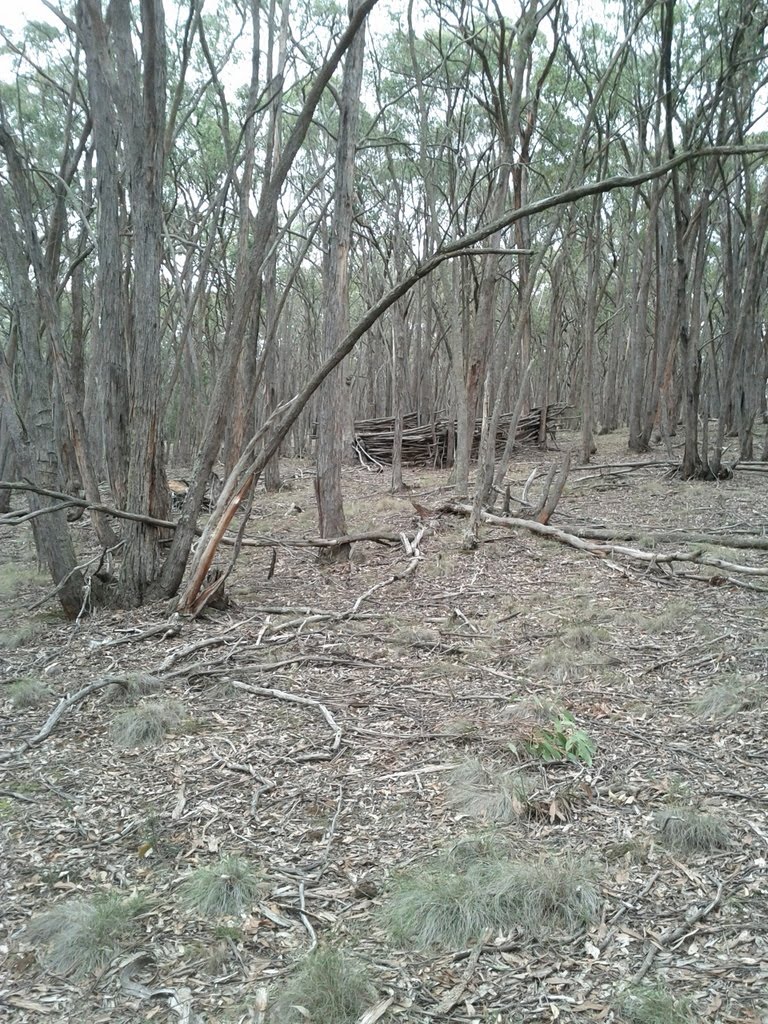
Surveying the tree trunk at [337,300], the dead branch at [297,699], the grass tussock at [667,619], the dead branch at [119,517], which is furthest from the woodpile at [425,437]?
the dead branch at [297,699]

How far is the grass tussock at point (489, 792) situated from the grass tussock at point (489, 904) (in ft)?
1.50

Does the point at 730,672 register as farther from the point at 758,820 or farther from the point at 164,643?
the point at 164,643

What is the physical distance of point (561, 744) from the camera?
3.72 meters

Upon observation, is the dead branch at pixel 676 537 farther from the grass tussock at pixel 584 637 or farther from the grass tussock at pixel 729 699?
the grass tussock at pixel 729 699

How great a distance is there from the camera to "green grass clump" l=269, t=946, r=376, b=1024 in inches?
85.4

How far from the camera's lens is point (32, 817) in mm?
3348

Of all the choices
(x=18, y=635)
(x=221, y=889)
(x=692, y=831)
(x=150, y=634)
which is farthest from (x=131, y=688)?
(x=692, y=831)

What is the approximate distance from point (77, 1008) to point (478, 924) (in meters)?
1.28

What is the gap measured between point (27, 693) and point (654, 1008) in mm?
3869

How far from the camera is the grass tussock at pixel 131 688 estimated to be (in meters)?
4.55

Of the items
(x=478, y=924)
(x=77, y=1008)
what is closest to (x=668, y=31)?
(x=478, y=924)

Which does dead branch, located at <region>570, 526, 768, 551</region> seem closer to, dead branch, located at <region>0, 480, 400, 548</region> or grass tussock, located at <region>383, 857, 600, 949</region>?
dead branch, located at <region>0, 480, 400, 548</region>

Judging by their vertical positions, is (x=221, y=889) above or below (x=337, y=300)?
below

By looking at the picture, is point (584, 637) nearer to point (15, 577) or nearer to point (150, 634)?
point (150, 634)
